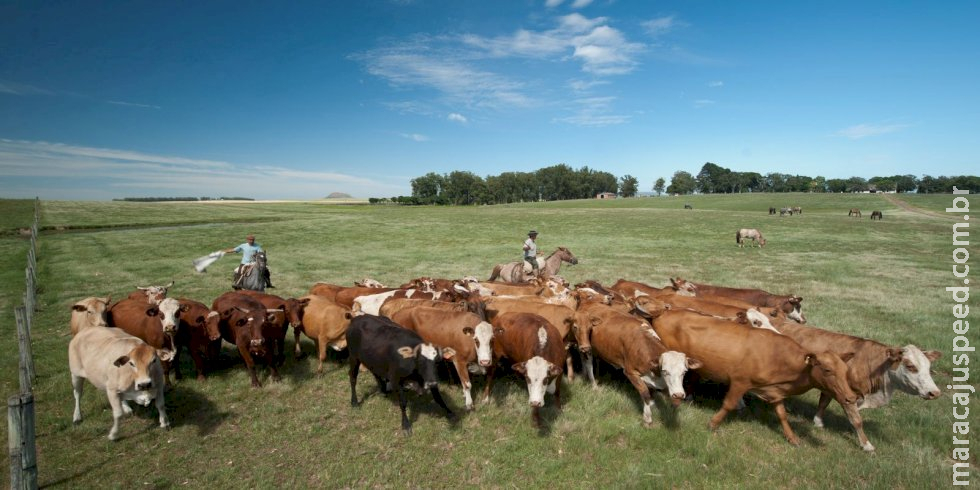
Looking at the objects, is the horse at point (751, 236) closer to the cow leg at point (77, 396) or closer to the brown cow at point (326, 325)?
the brown cow at point (326, 325)

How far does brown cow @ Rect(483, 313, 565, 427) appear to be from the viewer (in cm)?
661

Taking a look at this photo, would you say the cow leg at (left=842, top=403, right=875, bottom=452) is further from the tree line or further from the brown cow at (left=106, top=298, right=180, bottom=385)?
the tree line

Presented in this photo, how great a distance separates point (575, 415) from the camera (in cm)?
729

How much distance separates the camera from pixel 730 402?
22.2 feet

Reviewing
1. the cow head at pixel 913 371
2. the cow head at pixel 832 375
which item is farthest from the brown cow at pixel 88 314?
the cow head at pixel 913 371

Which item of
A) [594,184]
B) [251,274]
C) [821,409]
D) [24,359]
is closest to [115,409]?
[24,359]

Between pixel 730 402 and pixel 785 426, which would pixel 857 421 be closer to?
pixel 785 426

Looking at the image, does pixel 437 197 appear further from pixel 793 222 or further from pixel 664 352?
pixel 664 352

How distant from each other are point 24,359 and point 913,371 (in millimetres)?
14267

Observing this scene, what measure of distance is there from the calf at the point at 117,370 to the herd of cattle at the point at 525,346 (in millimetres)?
22

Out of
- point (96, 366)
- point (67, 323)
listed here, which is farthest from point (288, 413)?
point (67, 323)

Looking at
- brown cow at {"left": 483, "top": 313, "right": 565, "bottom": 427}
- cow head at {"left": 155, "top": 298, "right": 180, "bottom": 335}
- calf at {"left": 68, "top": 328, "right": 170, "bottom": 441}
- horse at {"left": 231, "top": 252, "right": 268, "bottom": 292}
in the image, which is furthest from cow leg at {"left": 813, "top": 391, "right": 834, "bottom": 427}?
horse at {"left": 231, "top": 252, "right": 268, "bottom": 292}

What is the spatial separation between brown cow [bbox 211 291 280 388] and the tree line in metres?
131

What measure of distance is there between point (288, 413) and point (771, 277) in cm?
2083
